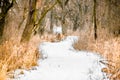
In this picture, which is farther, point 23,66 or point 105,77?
point 23,66

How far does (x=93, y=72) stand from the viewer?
956 cm

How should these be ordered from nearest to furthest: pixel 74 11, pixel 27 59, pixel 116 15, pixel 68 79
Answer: pixel 68 79
pixel 27 59
pixel 116 15
pixel 74 11

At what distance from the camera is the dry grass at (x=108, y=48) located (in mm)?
9305

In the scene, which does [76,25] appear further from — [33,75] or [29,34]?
[33,75]

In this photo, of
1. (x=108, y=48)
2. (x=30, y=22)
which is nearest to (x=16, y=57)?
(x=30, y=22)

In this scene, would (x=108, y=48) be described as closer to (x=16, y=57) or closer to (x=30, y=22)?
(x=30, y=22)

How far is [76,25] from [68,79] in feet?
161

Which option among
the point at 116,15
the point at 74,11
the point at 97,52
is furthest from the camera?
the point at 74,11

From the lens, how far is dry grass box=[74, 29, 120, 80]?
30.5ft

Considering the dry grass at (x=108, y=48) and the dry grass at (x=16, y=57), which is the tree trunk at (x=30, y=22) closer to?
the dry grass at (x=16, y=57)

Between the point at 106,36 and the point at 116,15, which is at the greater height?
the point at 116,15

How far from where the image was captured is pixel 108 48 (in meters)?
13.5

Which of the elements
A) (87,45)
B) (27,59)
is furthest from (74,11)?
(27,59)

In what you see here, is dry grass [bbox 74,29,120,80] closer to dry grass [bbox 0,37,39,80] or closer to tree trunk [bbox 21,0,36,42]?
dry grass [bbox 0,37,39,80]
